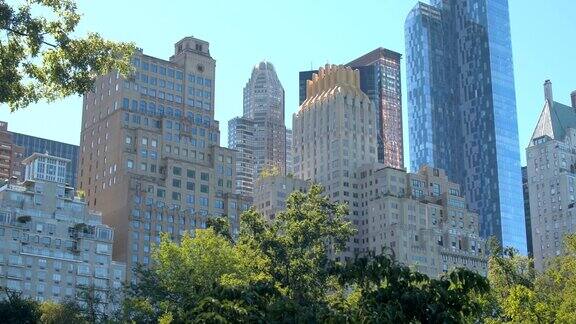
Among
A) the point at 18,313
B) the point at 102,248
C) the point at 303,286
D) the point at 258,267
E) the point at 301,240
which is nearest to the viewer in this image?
the point at 303,286

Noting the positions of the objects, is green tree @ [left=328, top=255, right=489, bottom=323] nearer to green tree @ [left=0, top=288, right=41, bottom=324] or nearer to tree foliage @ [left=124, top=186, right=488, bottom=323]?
tree foliage @ [left=124, top=186, right=488, bottom=323]

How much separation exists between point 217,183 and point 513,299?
130 metres

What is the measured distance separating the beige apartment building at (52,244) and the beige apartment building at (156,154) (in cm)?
811

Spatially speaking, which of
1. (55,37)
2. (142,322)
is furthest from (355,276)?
(142,322)

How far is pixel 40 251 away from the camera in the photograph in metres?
149

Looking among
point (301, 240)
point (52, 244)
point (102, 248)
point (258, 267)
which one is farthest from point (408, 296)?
point (102, 248)

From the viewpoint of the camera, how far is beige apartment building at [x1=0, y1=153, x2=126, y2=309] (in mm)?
145750

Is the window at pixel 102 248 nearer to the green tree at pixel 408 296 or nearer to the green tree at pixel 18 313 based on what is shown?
the green tree at pixel 18 313

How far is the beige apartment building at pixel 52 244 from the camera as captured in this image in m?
146

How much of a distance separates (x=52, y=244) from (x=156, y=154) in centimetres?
3272

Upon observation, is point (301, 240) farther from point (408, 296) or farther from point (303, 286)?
point (408, 296)

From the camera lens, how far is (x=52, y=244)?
150625 millimetres

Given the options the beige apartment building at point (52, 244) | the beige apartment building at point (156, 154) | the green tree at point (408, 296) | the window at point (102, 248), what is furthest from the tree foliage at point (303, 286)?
the beige apartment building at point (156, 154)

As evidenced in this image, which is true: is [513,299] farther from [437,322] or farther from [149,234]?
[149,234]
